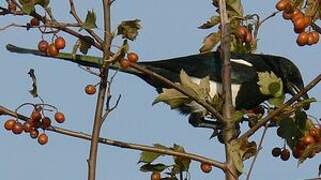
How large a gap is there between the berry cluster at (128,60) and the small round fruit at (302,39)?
60 centimetres

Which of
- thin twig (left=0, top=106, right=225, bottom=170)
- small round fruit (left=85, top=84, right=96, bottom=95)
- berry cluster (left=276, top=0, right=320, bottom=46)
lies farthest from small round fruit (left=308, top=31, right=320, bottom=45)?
small round fruit (left=85, top=84, right=96, bottom=95)

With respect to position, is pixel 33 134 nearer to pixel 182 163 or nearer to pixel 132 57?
pixel 132 57

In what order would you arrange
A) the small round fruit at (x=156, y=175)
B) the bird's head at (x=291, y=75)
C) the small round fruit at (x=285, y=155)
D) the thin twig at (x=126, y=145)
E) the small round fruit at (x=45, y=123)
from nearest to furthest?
the thin twig at (x=126, y=145)
the small round fruit at (x=45, y=123)
the small round fruit at (x=156, y=175)
the small round fruit at (x=285, y=155)
the bird's head at (x=291, y=75)

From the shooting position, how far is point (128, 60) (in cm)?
231

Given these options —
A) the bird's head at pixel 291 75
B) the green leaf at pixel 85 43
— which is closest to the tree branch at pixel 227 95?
the green leaf at pixel 85 43

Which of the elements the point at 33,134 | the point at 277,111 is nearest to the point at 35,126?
the point at 33,134

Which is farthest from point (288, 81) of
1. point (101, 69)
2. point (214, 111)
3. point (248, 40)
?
point (101, 69)

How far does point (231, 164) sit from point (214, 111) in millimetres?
184

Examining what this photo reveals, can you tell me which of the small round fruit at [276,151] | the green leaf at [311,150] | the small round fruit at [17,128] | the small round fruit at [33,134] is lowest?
the green leaf at [311,150]

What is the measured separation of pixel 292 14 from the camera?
104 inches

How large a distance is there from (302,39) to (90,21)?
0.74m

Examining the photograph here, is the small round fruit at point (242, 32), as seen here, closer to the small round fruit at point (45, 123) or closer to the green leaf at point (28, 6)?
the small round fruit at point (45, 123)

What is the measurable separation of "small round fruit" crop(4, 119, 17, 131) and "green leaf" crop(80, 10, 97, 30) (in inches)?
18.9

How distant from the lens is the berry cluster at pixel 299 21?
2.62 m
